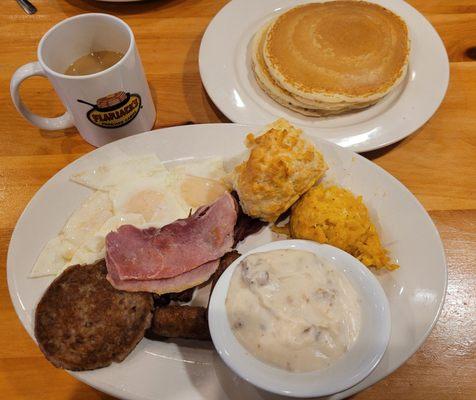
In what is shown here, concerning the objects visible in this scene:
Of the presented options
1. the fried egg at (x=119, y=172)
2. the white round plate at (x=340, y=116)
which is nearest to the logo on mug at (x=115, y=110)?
the fried egg at (x=119, y=172)

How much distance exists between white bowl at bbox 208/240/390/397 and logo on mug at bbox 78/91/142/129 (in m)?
0.85

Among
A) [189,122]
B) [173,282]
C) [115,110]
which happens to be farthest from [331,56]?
[173,282]

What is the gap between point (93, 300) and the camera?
1.45 metres

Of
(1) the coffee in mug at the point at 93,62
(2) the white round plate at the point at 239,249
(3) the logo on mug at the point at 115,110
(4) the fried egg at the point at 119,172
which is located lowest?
(2) the white round plate at the point at 239,249

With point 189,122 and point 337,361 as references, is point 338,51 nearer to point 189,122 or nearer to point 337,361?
point 189,122

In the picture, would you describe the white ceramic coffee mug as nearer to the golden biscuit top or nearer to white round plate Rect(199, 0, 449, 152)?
white round plate Rect(199, 0, 449, 152)

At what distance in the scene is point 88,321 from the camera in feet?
4.64

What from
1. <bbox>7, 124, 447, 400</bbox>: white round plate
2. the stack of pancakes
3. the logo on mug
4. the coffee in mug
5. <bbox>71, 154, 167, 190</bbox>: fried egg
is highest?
the coffee in mug

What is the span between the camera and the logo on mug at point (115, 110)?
5.58 feet

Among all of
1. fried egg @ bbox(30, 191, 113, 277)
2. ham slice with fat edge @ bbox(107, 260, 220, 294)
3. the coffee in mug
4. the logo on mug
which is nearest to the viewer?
ham slice with fat edge @ bbox(107, 260, 220, 294)

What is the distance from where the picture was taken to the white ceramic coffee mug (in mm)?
1628

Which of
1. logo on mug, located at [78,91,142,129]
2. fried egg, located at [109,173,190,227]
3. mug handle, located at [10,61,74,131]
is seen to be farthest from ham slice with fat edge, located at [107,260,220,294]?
mug handle, located at [10,61,74,131]

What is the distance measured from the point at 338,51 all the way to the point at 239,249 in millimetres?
1112

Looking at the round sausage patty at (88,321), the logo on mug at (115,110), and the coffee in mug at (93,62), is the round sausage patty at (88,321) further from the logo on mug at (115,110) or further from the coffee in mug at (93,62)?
the coffee in mug at (93,62)
